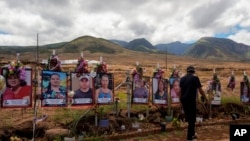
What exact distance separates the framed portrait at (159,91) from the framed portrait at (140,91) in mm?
328

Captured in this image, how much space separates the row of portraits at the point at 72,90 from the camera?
9.30m

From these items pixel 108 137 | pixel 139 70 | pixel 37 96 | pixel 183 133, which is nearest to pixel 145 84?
pixel 139 70

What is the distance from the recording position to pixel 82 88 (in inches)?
415

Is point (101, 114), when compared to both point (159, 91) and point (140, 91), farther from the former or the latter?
point (159, 91)

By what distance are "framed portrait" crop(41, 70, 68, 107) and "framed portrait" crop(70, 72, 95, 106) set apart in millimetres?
330

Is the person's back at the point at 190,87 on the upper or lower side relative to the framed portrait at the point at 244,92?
upper

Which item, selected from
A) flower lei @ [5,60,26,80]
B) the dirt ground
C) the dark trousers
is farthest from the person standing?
flower lei @ [5,60,26,80]

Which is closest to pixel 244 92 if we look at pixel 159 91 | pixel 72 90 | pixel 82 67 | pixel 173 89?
pixel 173 89

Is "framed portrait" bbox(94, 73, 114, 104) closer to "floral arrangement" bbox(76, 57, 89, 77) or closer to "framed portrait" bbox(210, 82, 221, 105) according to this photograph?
"floral arrangement" bbox(76, 57, 89, 77)

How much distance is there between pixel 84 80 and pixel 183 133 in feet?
11.7

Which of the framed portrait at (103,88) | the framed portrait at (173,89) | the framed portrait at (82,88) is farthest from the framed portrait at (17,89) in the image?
the framed portrait at (173,89)

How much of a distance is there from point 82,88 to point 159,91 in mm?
3456

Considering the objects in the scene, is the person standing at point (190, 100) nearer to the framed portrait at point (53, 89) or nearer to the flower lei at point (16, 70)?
the framed portrait at point (53, 89)

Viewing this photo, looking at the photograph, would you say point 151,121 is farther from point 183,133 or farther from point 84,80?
point 84,80
